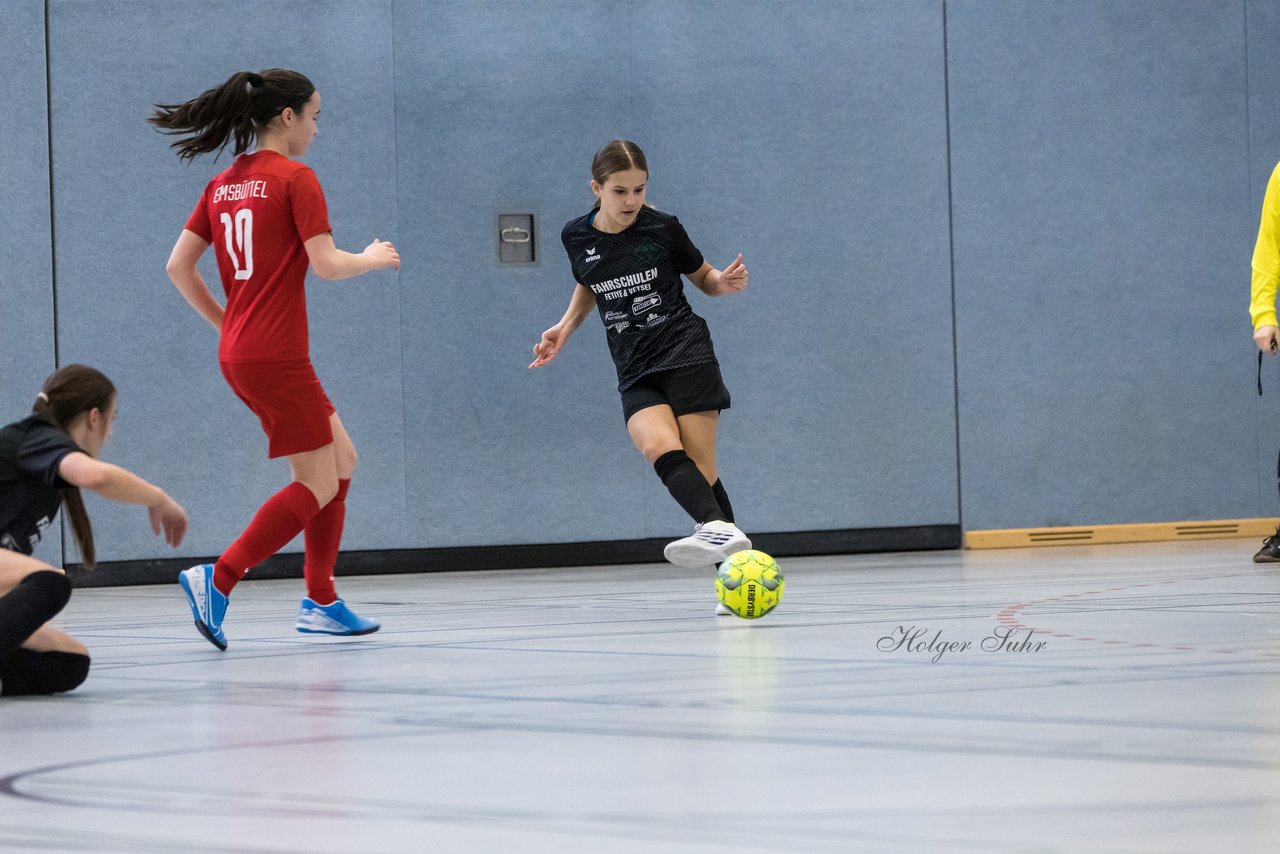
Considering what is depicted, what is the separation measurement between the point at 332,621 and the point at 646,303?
4.63 ft

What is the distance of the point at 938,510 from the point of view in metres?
7.30

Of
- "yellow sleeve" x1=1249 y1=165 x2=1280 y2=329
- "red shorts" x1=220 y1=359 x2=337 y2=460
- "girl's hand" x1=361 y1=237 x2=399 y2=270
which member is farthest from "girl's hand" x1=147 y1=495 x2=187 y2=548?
"yellow sleeve" x1=1249 y1=165 x2=1280 y2=329

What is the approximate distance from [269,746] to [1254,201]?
21.3 feet

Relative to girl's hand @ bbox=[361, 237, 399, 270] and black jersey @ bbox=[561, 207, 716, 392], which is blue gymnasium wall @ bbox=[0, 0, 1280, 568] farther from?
girl's hand @ bbox=[361, 237, 399, 270]

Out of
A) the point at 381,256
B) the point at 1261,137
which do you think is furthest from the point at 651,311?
the point at 1261,137

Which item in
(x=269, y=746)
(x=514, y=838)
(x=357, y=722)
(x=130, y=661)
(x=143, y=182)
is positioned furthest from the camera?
(x=143, y=182)

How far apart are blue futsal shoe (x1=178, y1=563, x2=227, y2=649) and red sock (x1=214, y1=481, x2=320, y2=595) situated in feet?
0.08

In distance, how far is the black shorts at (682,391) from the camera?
4723mm

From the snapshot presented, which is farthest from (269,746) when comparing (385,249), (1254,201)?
(1254,201)

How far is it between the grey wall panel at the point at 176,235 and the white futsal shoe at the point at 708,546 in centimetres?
300

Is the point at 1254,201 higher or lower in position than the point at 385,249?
higher

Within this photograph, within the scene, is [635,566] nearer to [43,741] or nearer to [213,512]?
[213,512]

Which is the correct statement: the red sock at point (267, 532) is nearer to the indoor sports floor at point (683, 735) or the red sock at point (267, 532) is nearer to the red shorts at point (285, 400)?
the red shorts at point (285, 400)

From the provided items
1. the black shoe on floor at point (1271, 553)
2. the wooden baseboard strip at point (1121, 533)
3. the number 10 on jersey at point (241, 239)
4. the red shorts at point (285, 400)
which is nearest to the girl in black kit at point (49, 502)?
the red shorts at point (285, 400)
